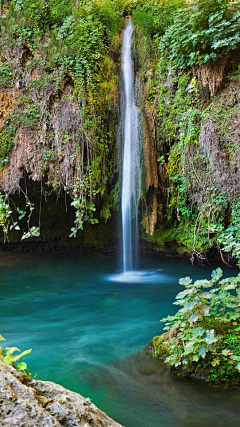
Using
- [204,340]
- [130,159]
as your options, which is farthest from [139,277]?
[204,340]

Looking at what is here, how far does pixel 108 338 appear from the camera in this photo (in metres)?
4.82

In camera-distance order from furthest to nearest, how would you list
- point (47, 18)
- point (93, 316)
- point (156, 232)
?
1. point (156, 232)
2. point (47, 18)
3. point (93, 316)

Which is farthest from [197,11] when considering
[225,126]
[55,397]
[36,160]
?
[55,397]

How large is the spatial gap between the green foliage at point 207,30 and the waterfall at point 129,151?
71.5 inches

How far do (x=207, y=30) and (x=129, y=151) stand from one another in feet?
10.7

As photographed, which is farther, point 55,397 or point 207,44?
point 207,44

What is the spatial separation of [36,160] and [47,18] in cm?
392

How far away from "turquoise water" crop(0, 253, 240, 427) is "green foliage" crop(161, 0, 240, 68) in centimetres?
526

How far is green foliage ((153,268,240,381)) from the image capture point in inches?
135

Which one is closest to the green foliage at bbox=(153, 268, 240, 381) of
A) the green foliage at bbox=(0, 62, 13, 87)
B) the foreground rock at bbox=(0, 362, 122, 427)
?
the foreground rock at bbox=(0, 362, 122, 427)

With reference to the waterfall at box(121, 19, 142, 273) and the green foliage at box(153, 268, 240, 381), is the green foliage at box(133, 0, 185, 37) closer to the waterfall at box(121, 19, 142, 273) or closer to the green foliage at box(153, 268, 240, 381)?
the waterfall at box(121, 19, 142, 273)

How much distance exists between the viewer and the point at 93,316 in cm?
584

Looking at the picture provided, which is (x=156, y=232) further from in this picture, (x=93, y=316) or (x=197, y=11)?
(x=197, y=11)

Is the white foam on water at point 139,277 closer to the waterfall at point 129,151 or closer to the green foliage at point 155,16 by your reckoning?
the waterfall at point 129,151
